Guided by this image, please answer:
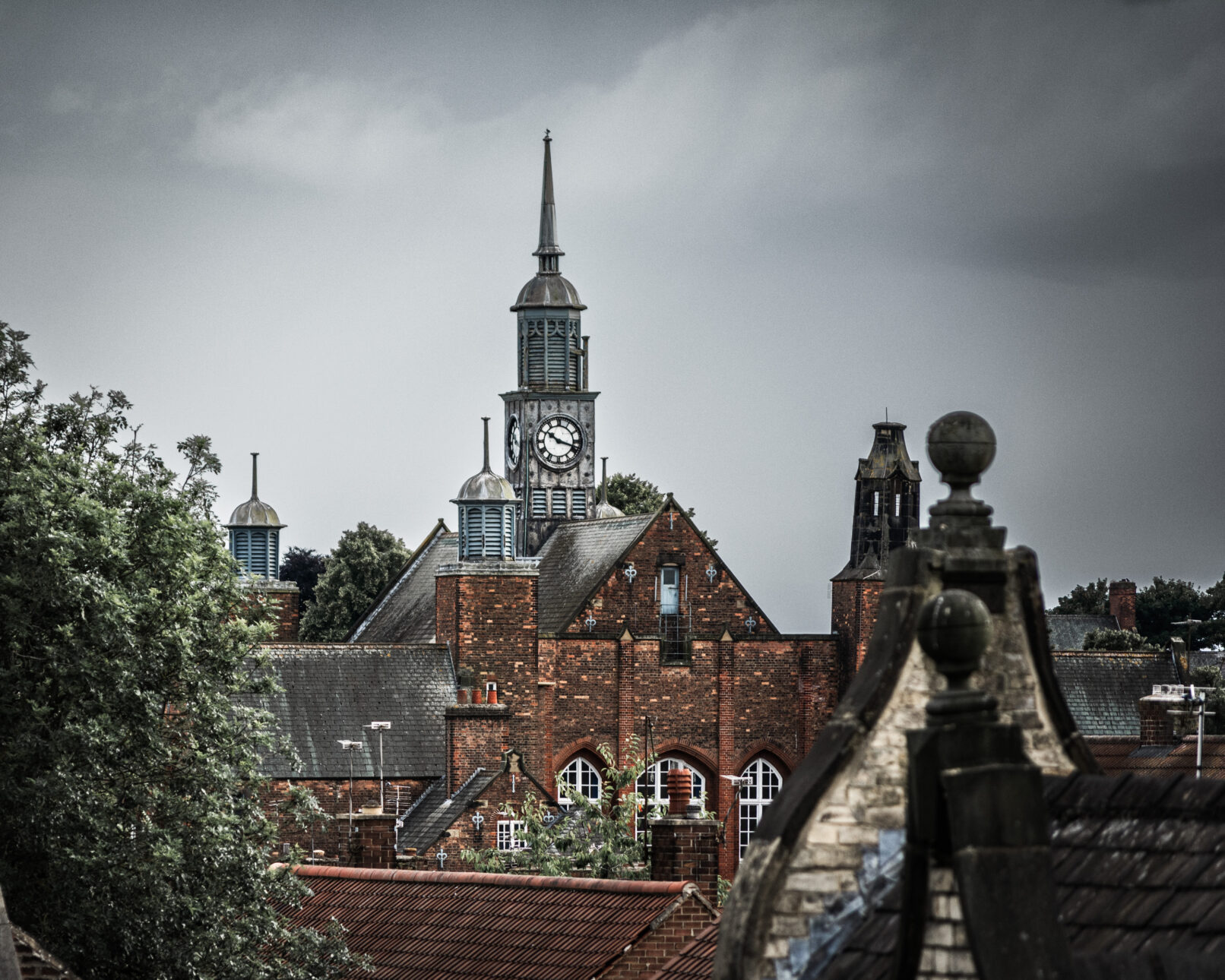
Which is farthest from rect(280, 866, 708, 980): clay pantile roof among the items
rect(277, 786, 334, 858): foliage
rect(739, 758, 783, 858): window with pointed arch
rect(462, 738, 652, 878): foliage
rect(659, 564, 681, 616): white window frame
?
rect(659, 564, 681, 616): white window frame

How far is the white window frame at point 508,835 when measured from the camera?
54.9 metres

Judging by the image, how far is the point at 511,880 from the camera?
83.5 ft

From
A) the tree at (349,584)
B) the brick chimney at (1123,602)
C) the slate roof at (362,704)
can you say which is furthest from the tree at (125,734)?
the brick chimney at (1123,602)

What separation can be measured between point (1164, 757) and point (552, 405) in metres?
40.9

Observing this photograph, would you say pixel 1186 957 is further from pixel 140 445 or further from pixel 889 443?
pixel 889 443

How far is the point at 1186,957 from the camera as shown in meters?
7.92

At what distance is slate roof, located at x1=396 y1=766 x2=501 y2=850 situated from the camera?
55.7 m

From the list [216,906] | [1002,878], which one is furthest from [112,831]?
[1002,878]

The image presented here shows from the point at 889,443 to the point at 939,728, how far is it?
6381 centimetres

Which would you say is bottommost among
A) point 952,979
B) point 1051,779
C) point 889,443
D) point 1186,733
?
point 952,979

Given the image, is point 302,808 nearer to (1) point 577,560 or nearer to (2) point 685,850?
(2) point 685,850

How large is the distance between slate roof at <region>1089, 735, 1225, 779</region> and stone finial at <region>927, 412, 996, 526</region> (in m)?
28.9

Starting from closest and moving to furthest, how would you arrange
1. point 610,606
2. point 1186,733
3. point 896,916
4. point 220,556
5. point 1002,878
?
point 1002,878 < point 896,916 < point 220,556 < point 1186,733 < point 610,606

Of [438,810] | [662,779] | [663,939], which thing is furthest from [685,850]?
[662,779]
